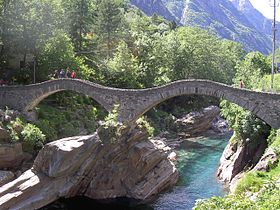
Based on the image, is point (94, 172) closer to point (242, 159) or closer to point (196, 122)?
point (242, 159)

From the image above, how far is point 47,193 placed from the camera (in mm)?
28016

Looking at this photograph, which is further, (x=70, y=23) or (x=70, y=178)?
(x=70, y=23)

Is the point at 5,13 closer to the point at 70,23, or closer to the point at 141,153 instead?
the point at 70,23

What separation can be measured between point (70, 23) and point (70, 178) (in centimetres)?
3386

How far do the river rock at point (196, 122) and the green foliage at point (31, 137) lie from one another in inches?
968

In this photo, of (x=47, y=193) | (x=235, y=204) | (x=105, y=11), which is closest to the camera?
(x=235, y=204)

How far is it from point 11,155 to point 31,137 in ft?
9.43

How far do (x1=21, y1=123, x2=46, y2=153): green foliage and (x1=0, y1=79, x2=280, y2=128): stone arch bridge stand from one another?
462 cm

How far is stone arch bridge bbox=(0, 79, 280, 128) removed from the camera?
3139 centimetres

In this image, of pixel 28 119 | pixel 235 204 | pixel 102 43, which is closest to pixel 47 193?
pixel 28 119

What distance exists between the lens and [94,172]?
101ft

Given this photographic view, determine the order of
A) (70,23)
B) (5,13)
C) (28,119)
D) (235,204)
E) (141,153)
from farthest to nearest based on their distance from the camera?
(70,23) < (5,13) < (28,119) < (141,153) < (235,204)

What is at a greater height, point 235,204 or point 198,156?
point 235,204

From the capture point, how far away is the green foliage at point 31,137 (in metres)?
35.1
